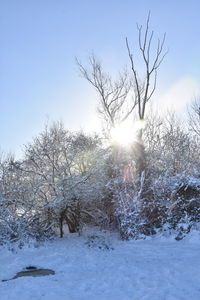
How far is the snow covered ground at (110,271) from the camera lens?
4770 mm

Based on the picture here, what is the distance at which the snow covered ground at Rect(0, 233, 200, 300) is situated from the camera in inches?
188

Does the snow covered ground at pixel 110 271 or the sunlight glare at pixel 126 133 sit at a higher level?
the sunlight glare at pixel 126 133

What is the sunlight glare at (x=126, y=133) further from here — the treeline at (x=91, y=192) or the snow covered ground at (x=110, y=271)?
the snow covered ground at (x=110, y=271)

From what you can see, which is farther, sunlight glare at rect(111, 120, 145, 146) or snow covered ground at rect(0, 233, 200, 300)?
sunlight glare at rect(111, 120, 145, 146)

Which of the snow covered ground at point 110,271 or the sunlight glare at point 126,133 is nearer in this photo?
the snow covered ground at point 110,271

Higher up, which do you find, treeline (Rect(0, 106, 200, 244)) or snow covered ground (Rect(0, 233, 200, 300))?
treeline (Rect(0, 106, 200, 244))

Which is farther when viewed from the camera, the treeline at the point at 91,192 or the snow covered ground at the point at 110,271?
the treeline at the point at 91,192

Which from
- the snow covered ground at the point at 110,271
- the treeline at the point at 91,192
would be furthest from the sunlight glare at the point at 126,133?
the snow covered ground at the point at 110,271

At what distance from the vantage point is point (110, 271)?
6.24 m

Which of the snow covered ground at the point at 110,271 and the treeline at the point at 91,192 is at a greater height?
the treeline at the point at 91,192

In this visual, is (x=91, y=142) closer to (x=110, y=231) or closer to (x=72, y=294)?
(x=110, y=231)

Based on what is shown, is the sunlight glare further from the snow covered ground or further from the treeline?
the snow covered ground

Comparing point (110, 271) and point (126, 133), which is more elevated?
point (126, 133)

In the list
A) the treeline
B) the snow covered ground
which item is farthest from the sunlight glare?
the snow covered ground
